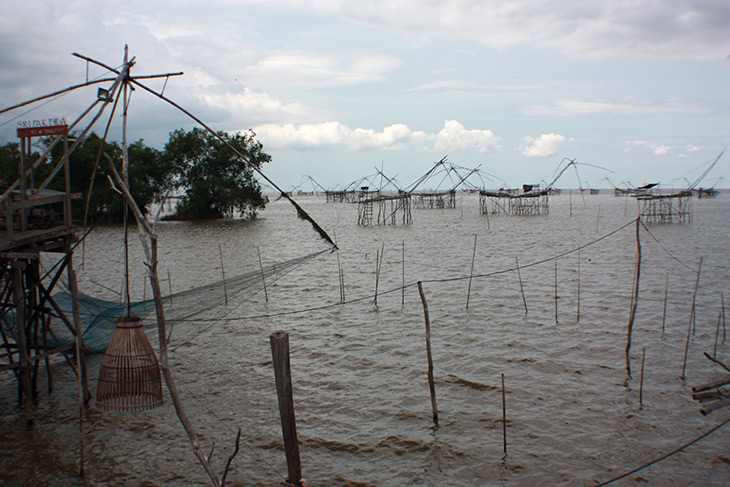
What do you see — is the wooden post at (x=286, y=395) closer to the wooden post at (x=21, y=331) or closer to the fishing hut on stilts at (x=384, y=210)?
the wooden post at (x=21, y=331)

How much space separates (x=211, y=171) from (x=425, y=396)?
1114 inches

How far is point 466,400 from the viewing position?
17.4 feet

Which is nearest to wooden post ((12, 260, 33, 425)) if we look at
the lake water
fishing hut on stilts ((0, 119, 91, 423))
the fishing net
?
fishing hut on stilts ((0, 119, 91, 423))

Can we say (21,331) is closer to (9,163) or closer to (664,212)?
(9,163)

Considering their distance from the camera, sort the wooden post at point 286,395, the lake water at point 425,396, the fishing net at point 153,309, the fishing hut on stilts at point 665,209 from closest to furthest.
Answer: the wooden post at point 286,395 < the lake water at point 425,396 < the fishing net at point 153,309 < the fishing hut on stilts at point 665,209

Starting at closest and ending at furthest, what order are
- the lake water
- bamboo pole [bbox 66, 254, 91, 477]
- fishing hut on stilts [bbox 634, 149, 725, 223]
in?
the lake water < bamboo pole [bbox 66, 254, 91, 477] < fishing hut on stilts [bbox 634, 149, 725, 223]

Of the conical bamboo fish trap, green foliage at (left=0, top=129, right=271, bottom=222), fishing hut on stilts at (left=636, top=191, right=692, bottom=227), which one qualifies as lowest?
the conical bamboo fish trap

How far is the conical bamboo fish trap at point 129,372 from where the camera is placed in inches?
179

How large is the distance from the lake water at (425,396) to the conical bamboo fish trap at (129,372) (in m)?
0.20

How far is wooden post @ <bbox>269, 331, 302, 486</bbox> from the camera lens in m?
3.23

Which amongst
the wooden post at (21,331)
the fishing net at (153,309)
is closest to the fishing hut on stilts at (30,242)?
the wooden post at (21,331)

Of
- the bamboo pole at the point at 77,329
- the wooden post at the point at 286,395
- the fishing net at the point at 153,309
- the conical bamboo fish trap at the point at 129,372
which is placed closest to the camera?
the wooden post at the point at 286,395

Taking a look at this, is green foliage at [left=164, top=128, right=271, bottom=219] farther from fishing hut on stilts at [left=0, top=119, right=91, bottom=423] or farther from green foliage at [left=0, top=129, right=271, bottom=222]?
fishing hut on stilts at [left=0, top=119, right=91, bottom=423]

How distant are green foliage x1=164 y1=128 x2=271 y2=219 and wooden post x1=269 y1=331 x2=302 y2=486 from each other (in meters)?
27.8
